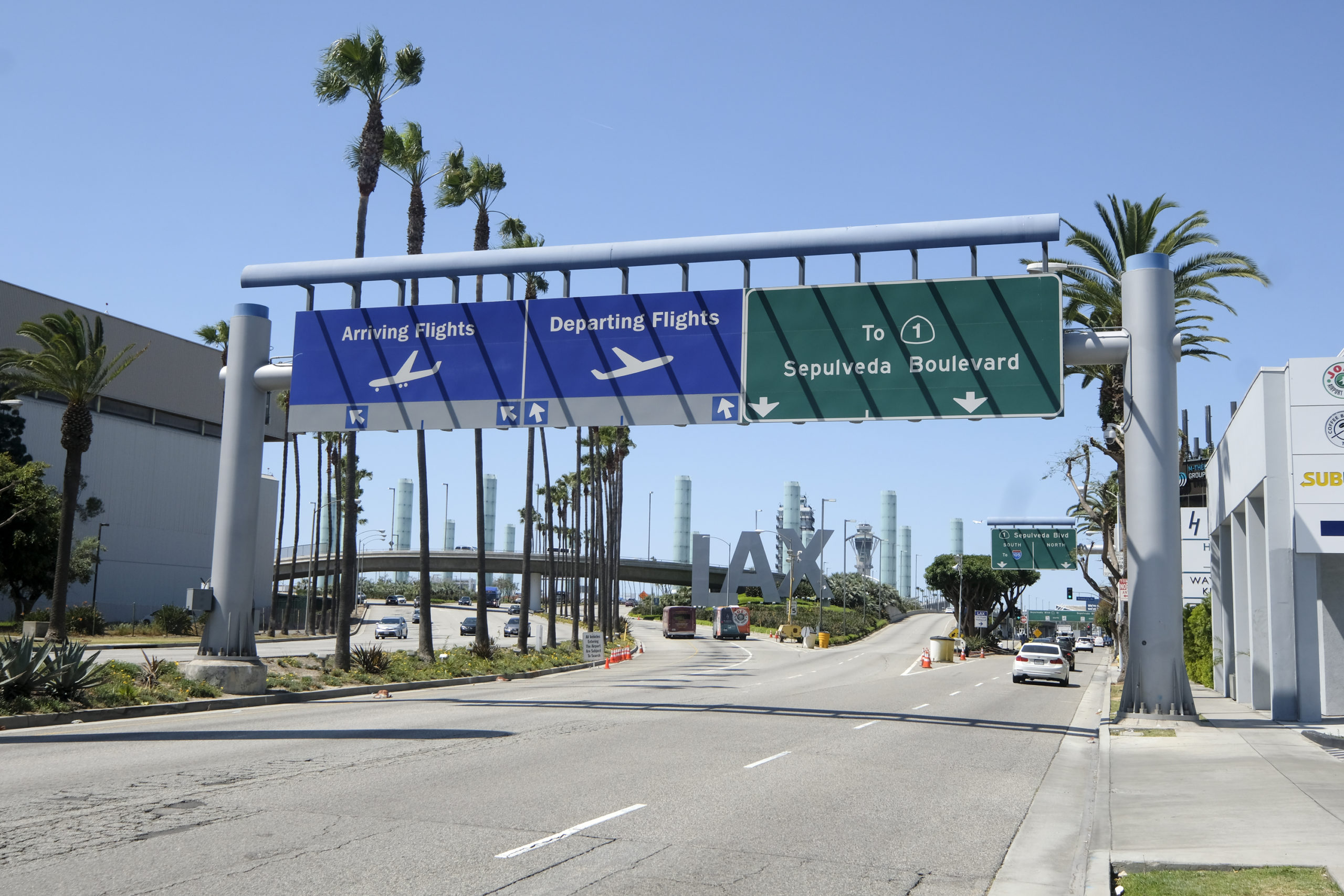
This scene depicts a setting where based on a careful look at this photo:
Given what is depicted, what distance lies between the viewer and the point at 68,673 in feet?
60.7

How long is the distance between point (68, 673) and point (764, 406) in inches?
493

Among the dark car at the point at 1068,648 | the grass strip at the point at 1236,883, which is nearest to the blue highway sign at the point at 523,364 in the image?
the grass strip at the point at 1236,883

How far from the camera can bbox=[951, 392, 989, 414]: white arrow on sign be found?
20.1m

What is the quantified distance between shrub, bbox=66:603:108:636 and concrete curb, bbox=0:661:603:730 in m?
28.3

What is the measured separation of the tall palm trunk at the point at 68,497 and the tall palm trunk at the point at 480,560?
13.8 m

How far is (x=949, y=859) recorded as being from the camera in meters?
9.13

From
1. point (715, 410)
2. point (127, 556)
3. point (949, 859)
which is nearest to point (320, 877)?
point (949, 859)

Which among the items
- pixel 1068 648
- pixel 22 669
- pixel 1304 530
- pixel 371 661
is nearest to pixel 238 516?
pixel 22 669

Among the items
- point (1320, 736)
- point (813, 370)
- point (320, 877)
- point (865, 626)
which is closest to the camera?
point (320, 877)

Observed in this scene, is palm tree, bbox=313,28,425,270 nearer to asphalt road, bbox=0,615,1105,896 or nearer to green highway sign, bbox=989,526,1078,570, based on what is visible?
asphalt road, bbox=0,615,1105,896

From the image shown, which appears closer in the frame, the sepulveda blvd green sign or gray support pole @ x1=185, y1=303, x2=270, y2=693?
the sepulveda blvd green sign

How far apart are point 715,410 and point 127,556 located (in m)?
58.5

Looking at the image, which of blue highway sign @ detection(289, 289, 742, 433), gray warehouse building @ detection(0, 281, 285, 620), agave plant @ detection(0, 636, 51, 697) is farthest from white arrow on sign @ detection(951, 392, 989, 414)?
gray warehouse building @ detection(0, 281, 285, 620)

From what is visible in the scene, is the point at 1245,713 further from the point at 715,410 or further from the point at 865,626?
the point at 865,626
